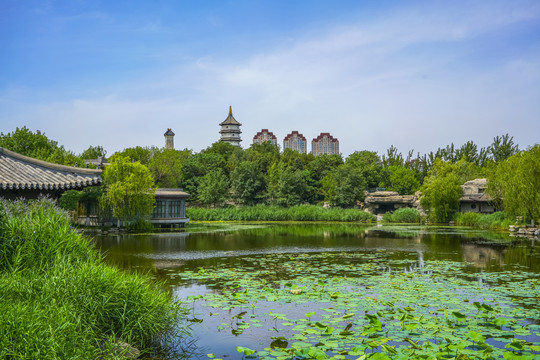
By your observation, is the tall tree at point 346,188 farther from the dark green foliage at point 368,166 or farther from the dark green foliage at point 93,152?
the dark green foliage at point 93,152

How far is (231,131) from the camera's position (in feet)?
240

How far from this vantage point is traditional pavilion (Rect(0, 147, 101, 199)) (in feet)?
28.6

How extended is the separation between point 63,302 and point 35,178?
4.70 meters

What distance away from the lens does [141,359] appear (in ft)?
17.0

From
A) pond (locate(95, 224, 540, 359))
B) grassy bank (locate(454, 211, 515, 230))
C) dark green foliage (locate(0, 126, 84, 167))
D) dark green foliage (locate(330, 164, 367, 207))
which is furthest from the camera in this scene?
dark green foliage (locate(330, 164, 367, 207))

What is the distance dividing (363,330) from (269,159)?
138 feet

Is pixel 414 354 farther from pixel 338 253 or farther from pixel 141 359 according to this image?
pixel 338 253

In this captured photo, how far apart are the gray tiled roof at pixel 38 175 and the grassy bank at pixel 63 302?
2250mm

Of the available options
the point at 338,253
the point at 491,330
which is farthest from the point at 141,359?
the point at 338,253

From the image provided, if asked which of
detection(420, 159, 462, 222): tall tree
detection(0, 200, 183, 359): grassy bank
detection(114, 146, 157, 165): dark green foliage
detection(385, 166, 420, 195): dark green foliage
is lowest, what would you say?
detection(0, 200, 183, 359): grassy bank

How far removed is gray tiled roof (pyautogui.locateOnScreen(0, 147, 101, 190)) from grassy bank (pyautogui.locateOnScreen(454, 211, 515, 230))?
21386 mm

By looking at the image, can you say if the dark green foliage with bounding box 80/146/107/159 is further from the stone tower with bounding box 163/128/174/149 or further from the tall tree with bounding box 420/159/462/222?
the tall tree with bounding box 420/159/462/222

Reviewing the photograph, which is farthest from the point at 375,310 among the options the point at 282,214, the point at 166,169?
the point at 166,169

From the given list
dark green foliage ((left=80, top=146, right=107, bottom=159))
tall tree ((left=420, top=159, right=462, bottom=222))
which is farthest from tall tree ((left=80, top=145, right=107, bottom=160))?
tall tree ((left=420, top=159, right=462, bottom=222))
